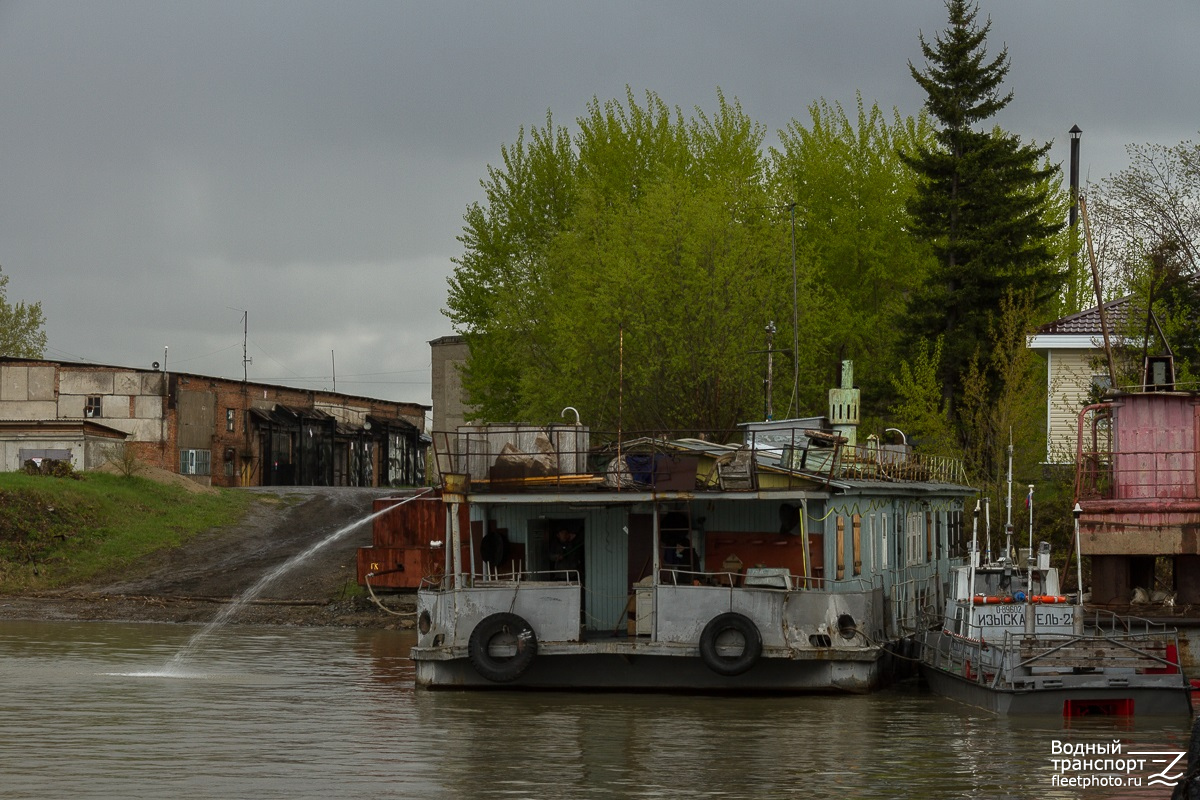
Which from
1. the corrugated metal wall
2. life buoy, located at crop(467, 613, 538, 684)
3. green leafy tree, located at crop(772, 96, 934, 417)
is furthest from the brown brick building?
life buoy, located at crop(467, 613, 538, 684)

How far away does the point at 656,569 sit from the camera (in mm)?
25719

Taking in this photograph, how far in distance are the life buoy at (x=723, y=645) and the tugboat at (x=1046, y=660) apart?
11.1 feet

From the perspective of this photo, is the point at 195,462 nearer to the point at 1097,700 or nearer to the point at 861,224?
the point at 861,224

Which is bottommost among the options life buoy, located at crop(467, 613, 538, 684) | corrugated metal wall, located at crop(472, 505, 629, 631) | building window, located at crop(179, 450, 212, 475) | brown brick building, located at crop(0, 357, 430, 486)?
life buoy, located at crop(467, 613, 538, 684)

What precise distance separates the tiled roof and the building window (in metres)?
37.7

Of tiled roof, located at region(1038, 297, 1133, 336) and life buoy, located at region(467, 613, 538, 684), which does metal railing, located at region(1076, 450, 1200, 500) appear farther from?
tiled roof, located at region(1038, 297, 1133, 336)

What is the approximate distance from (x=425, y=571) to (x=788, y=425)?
42.8ft

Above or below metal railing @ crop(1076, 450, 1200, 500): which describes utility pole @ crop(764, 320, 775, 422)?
above

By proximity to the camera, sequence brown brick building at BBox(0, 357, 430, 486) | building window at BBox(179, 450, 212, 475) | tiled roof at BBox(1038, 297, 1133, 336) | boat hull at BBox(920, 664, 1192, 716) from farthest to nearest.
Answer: building window at BBox(179, 450, 212, 475) → brown brick building at BBox(0, 357, 430, 486) → tiled roof at BBox(1038, 297, 1133, 336) → boat hull at BBox(920, 664, 1192, 716)

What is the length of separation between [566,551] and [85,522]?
28.1 metres

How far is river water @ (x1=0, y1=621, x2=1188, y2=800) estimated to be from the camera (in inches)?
706

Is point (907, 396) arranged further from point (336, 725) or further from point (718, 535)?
point (336, 725)

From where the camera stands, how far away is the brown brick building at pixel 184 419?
68875 mm

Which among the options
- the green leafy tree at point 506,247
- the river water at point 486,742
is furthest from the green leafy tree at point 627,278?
the river water at point 486,742
